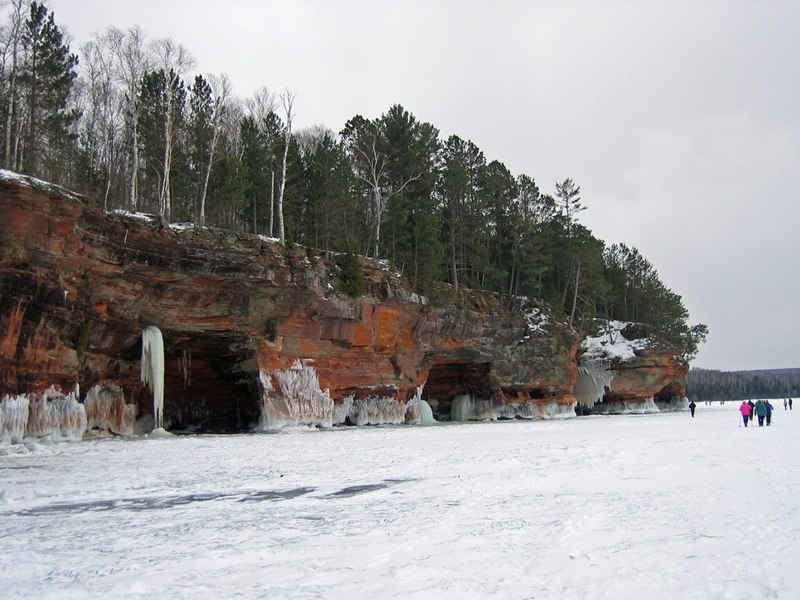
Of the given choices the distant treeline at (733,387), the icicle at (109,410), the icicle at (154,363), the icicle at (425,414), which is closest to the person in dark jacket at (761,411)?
the icicle at (425,414)

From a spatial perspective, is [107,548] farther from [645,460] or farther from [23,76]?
[23,76]

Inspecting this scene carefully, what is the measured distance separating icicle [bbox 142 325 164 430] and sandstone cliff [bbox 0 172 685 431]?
0.52 m

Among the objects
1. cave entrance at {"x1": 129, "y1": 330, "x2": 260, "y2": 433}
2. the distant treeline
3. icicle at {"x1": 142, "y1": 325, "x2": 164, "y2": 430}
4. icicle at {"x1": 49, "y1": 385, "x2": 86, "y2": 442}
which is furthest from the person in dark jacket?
the distant treeline

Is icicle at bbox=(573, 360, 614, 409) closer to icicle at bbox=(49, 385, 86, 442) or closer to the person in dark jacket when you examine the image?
the person in dark jacket

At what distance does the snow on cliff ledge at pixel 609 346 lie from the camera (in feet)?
184

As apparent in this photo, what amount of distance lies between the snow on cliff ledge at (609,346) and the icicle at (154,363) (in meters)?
36.5

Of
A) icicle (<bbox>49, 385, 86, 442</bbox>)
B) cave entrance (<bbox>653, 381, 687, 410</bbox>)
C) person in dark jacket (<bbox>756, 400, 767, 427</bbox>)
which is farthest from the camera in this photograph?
cave entrance (<bbox>653, 381, 687, 410</bbox>)

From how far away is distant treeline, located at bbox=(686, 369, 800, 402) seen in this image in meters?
138

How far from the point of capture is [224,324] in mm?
30812

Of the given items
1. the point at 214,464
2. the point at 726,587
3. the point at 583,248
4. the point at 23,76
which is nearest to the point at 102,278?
the point at 23,76

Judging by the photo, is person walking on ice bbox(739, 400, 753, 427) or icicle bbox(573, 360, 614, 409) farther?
icicle bbox(573, 360, 614, 409)

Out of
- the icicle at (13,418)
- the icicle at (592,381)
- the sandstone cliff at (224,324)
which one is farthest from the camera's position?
the icicle at (592,381)

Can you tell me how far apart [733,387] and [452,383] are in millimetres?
128018

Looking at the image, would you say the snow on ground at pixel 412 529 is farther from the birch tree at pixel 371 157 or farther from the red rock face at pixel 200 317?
the birch tree at pixel 371 157
